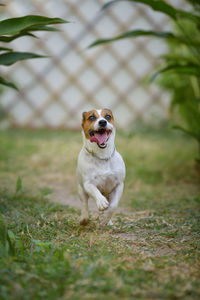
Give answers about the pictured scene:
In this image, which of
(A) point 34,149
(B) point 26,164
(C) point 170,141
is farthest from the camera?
(C) point 170,141

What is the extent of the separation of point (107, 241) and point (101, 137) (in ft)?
1.22

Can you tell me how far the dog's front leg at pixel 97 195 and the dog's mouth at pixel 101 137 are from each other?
164 mm

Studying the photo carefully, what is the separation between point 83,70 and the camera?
484 cm

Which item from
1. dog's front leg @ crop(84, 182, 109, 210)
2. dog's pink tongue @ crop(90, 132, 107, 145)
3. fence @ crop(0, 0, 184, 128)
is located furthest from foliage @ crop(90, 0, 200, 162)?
fence @ crop(0, 0, 184, 128)

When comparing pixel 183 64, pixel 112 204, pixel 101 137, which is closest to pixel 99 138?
pixel 101 137

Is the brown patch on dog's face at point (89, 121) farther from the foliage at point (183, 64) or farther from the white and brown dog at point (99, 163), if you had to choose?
the foliage at point (183, 64)

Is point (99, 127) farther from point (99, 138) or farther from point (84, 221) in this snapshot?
point (84, 221)

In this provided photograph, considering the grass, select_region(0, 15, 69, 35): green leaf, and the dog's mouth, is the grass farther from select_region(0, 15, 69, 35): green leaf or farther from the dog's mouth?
select_region(0, 15, 69, 35): green leaf

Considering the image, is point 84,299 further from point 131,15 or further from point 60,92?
point 131,15

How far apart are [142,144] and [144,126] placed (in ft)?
3.87

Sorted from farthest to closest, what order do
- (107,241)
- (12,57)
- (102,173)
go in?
(12,57)
(102,173)
(107,241)

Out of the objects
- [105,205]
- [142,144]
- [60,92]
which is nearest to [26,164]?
[142,144]

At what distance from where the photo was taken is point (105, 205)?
1325 mm

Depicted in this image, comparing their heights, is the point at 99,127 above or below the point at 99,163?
above
